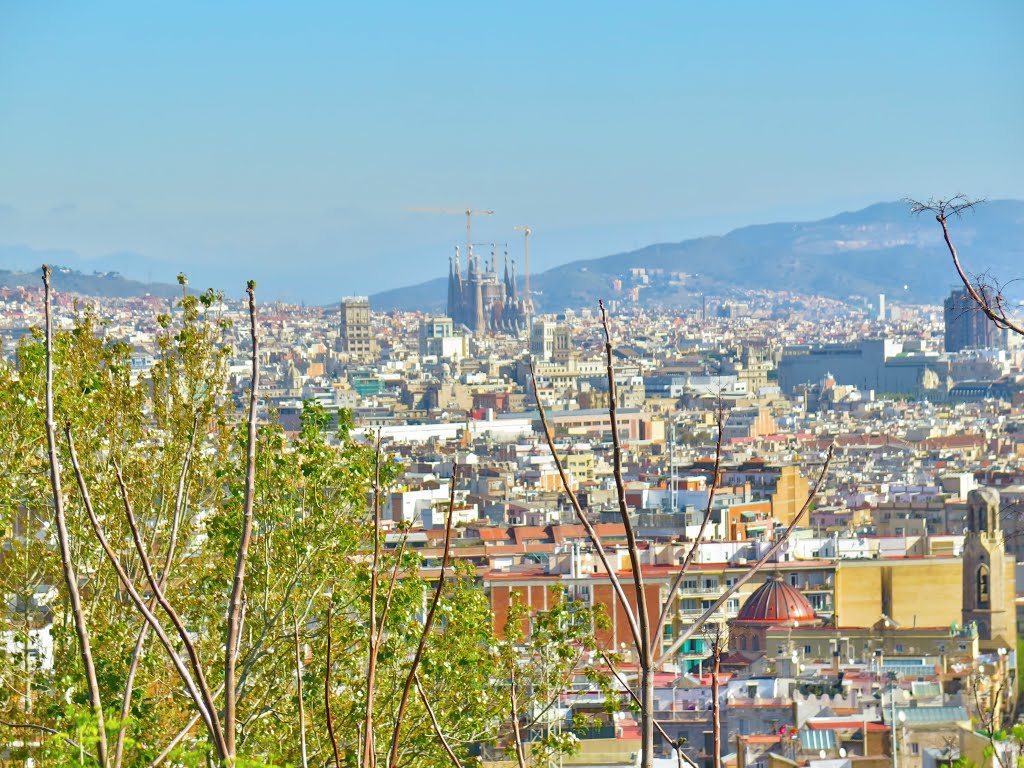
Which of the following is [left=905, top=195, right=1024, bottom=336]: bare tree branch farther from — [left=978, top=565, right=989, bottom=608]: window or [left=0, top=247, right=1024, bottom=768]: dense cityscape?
[left=978, top=565, right=989, bottom=608]: window

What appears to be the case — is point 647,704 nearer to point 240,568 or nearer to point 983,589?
point 240,568

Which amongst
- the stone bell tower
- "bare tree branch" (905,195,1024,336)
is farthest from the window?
"bare tree branch" (905,195,1024,336)

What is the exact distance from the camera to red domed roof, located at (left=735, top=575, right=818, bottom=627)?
95.1ft

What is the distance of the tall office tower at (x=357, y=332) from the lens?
157875mm

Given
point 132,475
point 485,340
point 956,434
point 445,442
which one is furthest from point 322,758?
point 485,340

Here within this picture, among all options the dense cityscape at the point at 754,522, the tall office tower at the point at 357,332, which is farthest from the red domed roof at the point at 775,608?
the tall office tower at the point at 357,332

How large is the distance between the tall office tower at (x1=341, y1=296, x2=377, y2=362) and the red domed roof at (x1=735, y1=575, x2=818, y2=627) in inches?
5023

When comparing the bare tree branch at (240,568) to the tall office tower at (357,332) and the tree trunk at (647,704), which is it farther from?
the tall office tower at (357,332)

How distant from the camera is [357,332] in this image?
15888 cm

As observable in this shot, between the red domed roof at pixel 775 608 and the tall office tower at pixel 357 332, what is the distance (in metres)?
128

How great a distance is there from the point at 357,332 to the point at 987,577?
422 feet

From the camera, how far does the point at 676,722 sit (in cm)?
2053

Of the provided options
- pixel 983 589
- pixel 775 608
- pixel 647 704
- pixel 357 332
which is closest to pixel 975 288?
pixel 647 704

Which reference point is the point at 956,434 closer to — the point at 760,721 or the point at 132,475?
the point at 760,721
